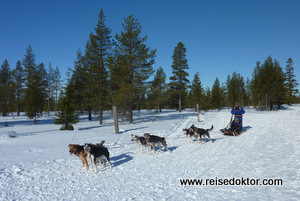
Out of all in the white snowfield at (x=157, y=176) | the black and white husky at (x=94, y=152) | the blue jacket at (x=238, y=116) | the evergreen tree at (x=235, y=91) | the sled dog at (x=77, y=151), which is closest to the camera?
the white snowfield at (x=157, y=176)

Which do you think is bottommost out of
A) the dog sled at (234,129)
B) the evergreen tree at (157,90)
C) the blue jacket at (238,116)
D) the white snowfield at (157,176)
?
the white snowfield at (157,176)

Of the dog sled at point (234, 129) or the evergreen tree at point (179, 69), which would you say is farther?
the evergreen tree at point (179, 69)

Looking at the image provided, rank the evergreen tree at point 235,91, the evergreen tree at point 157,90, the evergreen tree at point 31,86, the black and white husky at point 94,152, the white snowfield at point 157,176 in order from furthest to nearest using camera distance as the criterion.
A: the evergreen tree at point 235,91, the evergreen tree at point 31,86, the evergreen tree at point 157,90, the black and white husky at point 94,152, the white snowfield at point 157,176

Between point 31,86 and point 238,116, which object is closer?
point 238,116

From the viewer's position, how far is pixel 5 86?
42.0 m

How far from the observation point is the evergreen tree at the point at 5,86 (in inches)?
1563

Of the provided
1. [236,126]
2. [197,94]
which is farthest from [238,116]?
[197,94]

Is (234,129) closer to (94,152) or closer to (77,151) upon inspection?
(94,152)

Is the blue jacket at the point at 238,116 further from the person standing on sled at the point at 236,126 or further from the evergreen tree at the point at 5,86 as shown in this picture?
the evergreen tree at the point at 5,86

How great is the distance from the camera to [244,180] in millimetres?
4770

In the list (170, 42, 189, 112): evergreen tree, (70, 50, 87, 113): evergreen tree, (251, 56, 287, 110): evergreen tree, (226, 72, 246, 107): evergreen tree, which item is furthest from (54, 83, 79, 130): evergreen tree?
(226, 72, 246, 107): evergreen tree

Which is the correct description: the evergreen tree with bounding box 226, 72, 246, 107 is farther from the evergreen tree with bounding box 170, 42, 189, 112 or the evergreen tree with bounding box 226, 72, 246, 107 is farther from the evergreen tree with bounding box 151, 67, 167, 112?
the evergreen tree with bounding box 151, 67, 167, 112

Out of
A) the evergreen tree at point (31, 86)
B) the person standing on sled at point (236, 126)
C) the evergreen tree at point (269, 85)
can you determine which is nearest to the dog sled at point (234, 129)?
the person standing on sled at point (236, 126)

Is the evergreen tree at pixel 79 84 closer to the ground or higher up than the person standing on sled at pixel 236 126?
higher up
